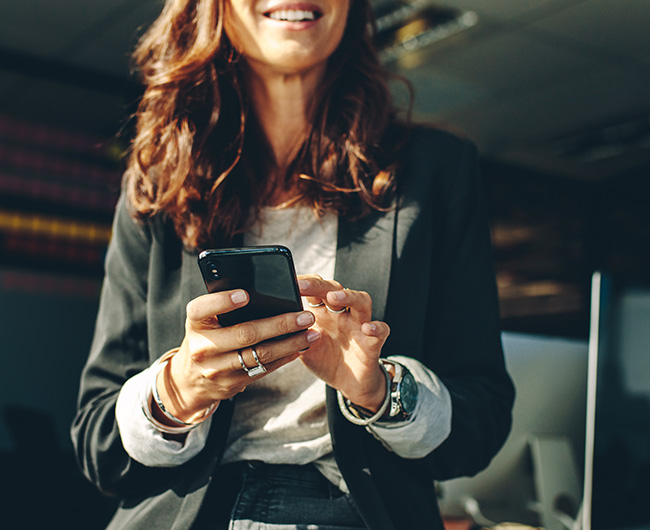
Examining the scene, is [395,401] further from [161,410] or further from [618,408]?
[618,408]

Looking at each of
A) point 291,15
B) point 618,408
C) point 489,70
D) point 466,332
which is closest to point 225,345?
point 466,332

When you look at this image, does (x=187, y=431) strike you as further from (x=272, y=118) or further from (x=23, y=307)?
(x=23, y=307)

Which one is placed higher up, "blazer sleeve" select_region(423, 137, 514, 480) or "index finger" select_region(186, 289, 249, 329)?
"index finger" select_region(186, 289, 249, 329)

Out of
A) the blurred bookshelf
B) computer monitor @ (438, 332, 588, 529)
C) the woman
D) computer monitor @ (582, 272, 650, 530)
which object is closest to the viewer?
the woman

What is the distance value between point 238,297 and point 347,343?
0.48ft

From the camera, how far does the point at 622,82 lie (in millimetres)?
4145

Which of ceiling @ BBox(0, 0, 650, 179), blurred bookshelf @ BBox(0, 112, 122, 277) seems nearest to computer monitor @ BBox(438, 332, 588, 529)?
ceiling @ BBox(0, 0, 650, 179)

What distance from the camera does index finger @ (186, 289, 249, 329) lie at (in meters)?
0.67

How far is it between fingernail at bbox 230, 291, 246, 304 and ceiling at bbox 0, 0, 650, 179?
7.92ft

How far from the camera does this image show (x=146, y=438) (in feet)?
2.62

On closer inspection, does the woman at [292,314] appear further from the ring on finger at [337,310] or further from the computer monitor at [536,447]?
the computer monitor at [536,447]

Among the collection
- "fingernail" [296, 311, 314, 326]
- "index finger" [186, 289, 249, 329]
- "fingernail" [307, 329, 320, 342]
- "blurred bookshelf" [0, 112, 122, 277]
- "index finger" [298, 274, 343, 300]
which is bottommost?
"blurred bookshelf" [0, 112, 122, 277]

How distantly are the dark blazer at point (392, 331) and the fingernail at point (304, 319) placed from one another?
163 mm

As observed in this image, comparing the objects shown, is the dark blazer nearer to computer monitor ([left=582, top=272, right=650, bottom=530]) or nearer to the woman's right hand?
the woman's right hand
